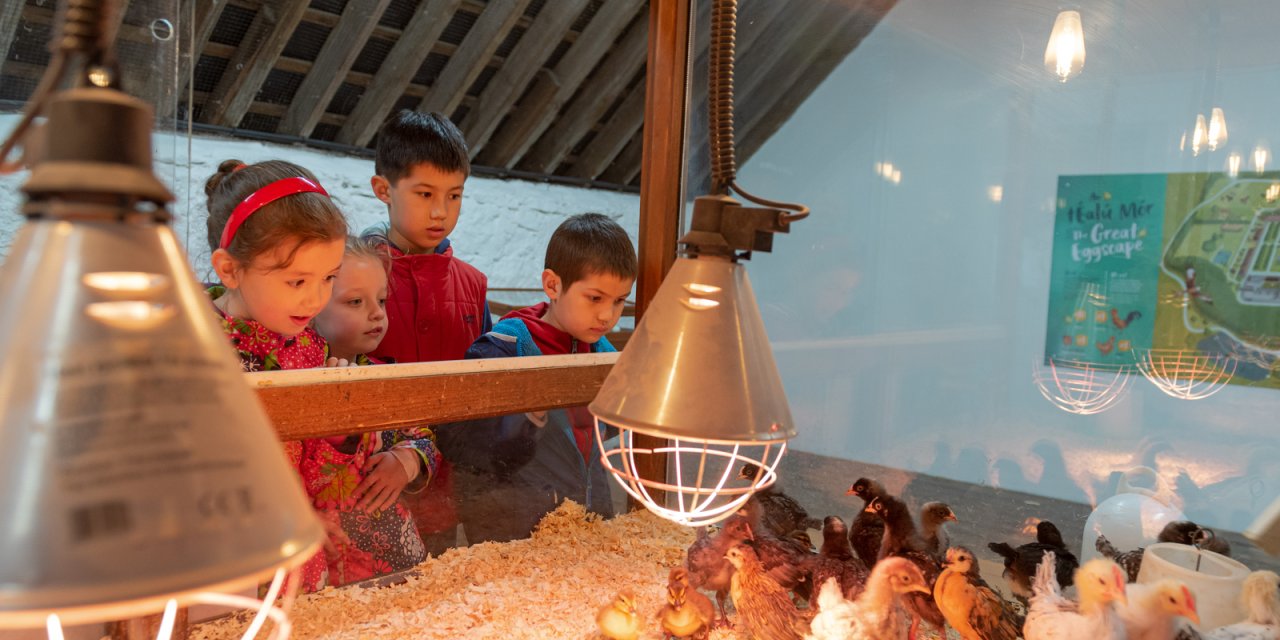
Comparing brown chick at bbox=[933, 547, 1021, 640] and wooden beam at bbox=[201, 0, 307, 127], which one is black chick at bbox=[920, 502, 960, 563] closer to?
brown chick at bbox=[933, 547, 1021, 640]

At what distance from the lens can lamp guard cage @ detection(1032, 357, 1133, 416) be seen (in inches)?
57.1

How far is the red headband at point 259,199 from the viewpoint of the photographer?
129cm

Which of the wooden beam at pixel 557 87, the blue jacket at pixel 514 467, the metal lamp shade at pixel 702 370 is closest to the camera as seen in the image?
the metal lamp shade at pixel 702 370

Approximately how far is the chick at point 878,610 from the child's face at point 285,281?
35.4 inches

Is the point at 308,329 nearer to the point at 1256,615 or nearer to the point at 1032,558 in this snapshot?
the point at 1032,558

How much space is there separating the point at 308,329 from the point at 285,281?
24 cm

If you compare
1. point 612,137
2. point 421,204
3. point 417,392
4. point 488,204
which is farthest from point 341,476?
point 612,137

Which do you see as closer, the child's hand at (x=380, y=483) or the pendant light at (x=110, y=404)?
the pendant light at (x=110, y=404)

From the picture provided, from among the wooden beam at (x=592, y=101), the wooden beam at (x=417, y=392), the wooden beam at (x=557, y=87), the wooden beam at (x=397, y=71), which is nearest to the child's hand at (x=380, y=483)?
the wooden beam at (x=417, y=392)

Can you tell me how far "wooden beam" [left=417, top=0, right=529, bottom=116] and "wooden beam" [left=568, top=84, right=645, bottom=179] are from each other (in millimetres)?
1239

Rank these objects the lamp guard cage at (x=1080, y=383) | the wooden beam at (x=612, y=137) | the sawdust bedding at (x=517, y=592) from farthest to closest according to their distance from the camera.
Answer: the wooden beam at (x=612, y=137)
the lamp guard cage at (x=1080, y=383)
the sawdust bedding at (x=517, y=592)

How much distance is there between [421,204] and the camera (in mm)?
1873

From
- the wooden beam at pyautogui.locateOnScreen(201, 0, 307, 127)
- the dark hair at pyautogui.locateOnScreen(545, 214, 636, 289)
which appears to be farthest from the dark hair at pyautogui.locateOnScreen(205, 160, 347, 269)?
the wooden beam at pyautogui.locateOnScreen(201, 0, 307, 127)

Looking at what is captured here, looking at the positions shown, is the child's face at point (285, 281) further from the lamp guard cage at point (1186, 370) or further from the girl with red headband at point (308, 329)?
the lamp guard cage at point (1186, 370)
